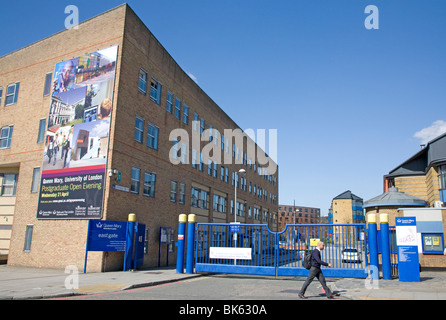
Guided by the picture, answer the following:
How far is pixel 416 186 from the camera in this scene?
31.7m

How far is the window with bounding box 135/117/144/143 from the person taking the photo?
875 inches

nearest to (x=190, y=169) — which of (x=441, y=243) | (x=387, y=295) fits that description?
(x=441, y=243)

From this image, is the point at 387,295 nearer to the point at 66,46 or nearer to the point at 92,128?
the point at 92,128

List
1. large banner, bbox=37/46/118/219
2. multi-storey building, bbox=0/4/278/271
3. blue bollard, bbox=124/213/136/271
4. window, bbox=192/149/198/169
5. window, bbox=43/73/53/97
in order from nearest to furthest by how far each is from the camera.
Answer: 1. blue bollard, bbox=124/213/136/271
2. large banner, bbox=37/46/118/219
3. multi-storey building, bbox=0/4/278/271
4. window, bbox=43/73/53/97
5. window, bbox=192/149/198/169

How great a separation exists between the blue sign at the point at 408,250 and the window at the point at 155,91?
55.4 ft

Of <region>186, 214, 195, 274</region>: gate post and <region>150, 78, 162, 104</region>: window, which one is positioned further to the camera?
<region>150, 78, 162, 104</region>: window

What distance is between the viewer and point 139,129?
73.9ft

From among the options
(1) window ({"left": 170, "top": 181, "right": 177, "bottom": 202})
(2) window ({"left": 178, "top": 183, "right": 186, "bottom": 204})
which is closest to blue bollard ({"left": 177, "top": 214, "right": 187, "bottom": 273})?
(1) window ({"left": 170, "top": 181, "right": 177, "bottom": 202})

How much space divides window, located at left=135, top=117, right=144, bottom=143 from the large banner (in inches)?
98.4

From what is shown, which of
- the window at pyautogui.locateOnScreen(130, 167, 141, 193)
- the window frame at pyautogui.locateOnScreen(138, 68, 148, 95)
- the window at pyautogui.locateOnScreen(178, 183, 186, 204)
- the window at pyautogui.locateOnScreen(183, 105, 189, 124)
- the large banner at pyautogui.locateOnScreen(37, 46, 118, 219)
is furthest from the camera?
the window at pyautogui.locateOnScreen(183, 105, 189, 124)

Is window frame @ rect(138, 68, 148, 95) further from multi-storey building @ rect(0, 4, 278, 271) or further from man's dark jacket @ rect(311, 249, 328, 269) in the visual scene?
man's dark jacket @ rect(311, 249, 328, 269)

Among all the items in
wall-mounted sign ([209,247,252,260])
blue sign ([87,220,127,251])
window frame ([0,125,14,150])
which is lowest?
wall-mounted sign ([209,247,252,260])
